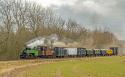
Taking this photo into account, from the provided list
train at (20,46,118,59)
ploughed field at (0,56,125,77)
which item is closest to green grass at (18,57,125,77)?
ploughed field at (0,56,125,77)

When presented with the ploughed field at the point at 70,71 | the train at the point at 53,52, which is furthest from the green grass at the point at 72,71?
the train at the point at 53,52

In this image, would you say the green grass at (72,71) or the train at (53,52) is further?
the train at (53,52)

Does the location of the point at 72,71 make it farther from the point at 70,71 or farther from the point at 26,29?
the point at 26,29

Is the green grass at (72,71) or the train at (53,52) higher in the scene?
the train at (53,52)

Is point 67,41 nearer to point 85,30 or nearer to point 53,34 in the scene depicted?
point 53,34

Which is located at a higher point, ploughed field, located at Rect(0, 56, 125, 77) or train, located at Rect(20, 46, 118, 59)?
train, located at Rect(20, 46, 118, 59)

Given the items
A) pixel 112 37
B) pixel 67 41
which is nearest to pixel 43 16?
pixel 67 41

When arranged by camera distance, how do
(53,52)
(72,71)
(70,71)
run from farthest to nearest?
(53,52)
(72,71)
(70,71)

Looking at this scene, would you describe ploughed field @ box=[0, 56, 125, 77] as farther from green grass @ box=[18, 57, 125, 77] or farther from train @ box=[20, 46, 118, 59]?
train @ box=[20, 46, 118, 59]

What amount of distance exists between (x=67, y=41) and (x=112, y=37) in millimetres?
50502

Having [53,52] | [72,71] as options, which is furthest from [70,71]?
[53,52]

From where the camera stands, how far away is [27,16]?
3189 inches

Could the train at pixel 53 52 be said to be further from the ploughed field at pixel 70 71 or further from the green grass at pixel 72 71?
the green grass at pixel 72 71

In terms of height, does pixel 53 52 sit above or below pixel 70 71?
above
